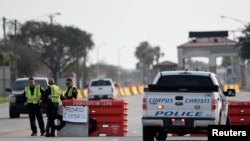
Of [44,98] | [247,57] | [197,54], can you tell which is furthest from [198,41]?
[44,98]

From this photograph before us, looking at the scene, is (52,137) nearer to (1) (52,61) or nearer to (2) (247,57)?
(2) (247,57)

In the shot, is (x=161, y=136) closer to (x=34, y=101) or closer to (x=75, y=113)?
(x=75, y=113)

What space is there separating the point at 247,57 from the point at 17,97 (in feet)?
197

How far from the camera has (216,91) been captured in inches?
877

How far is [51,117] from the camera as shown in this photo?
28031 millimetres

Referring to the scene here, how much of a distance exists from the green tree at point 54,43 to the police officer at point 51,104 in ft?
296

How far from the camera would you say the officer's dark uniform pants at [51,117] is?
91.6ft

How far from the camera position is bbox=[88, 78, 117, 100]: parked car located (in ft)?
201

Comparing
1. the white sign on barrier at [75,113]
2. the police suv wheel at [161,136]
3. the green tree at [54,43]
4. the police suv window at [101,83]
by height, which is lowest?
the police suv wheel at [161,136]

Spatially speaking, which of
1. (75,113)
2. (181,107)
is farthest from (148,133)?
(75,113)

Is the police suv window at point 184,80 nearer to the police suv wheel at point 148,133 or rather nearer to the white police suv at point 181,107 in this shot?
the white police suv at point 181,107

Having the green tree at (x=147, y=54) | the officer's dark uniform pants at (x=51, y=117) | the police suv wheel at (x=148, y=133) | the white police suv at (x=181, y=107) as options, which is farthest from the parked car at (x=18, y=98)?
the green tree at (x=147, y=54)

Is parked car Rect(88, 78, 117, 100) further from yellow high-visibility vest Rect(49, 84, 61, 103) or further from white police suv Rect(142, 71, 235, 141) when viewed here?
white police suv Rect(142, 71, 235, 141)

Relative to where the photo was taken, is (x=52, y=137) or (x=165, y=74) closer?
(x=165, y=74)
